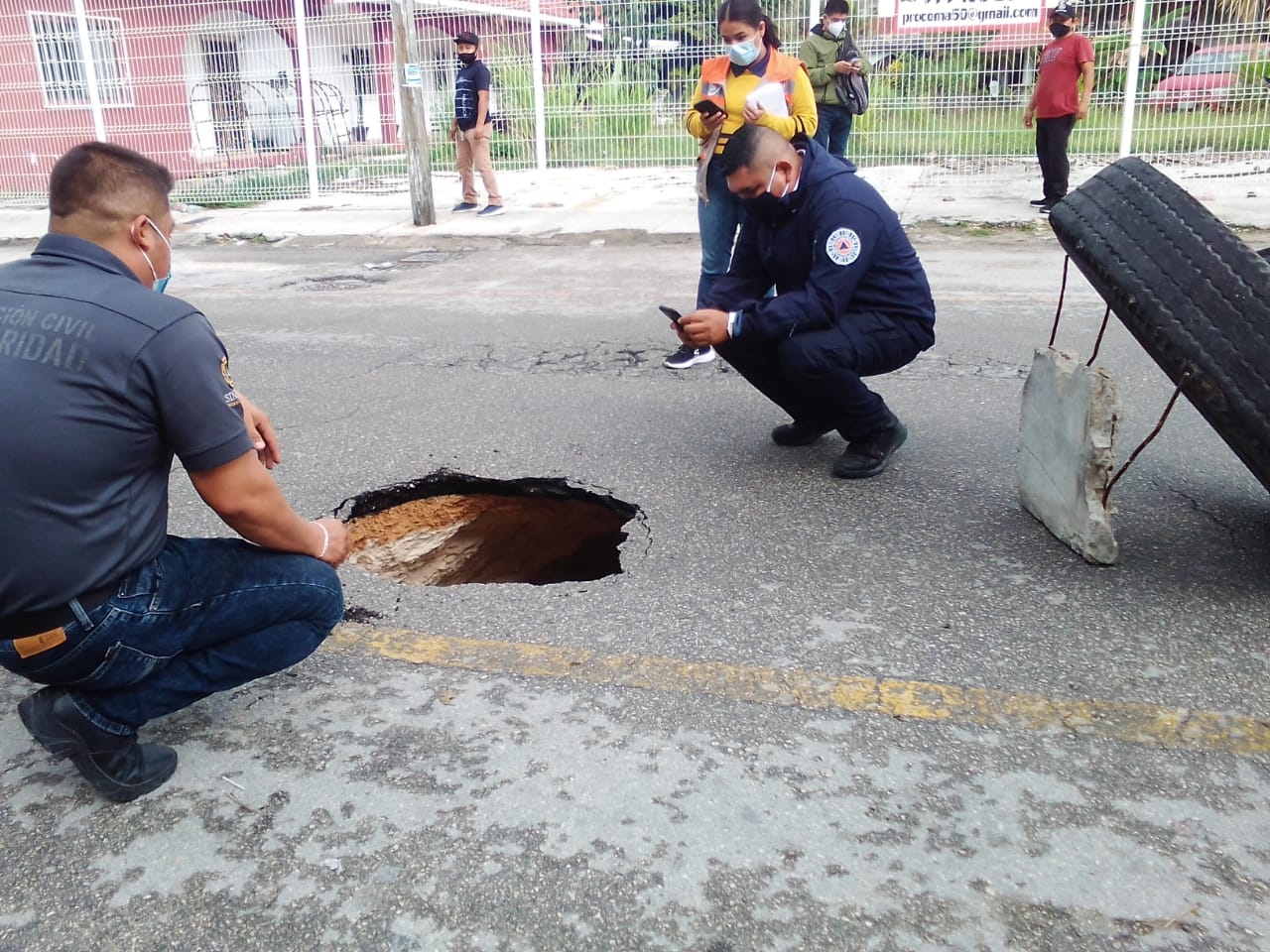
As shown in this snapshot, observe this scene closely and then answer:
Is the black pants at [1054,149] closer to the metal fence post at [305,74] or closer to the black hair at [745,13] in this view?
the black hair at [745,13]

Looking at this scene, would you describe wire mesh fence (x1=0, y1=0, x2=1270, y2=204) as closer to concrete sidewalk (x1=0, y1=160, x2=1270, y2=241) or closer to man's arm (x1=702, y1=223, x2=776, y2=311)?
concrete sidewalk (x1=0, y1=160, x2=1270, y2=241)

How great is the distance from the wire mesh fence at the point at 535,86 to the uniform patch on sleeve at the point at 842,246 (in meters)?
8.08

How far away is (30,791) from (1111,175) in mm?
3391

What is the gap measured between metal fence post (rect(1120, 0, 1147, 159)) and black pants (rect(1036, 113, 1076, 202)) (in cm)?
152

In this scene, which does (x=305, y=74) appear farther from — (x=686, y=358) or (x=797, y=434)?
(x=797, y=434)

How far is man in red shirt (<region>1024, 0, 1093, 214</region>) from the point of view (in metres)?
9.32

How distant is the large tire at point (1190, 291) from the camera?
272 centimetres

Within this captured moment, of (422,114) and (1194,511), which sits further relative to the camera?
(422,114)

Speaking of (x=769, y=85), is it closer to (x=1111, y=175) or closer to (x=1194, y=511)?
(x=1111, y=175)

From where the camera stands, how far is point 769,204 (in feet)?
12.5

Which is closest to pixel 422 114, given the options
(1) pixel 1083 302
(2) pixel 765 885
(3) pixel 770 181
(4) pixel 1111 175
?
(1) pixel 1083 302

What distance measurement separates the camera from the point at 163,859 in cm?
208

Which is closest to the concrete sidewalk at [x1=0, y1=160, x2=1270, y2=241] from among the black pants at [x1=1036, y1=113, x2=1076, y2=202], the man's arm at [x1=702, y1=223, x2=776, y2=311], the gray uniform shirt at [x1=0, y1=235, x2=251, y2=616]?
the black pants at [x1=1036, y1=113, x2=1076, y2=202]

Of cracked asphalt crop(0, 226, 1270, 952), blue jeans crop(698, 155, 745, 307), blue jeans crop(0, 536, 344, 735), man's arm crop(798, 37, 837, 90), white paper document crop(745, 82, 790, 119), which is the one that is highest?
man's arm crop(798, 37, 837, 90)
